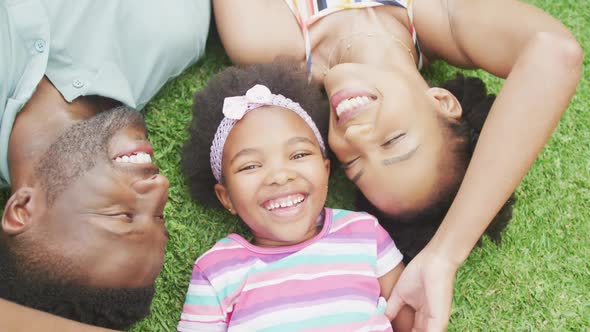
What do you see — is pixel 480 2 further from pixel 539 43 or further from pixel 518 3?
pixel 539 43

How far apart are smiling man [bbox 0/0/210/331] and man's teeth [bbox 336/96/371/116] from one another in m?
0.62

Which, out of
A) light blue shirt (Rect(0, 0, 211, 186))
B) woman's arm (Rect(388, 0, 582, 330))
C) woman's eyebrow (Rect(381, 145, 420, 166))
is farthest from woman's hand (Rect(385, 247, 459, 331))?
light blue shirt (Rect(0, 0, 211, 186))

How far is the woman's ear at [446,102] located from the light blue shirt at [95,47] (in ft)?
2.76

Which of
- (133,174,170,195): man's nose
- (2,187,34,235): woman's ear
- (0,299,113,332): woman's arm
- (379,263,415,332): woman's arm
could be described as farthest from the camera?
(379,263,415,332): woman's arm

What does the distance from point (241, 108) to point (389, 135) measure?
47 centimetres

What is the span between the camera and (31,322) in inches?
59.1

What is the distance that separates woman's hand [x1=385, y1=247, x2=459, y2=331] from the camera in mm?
1823

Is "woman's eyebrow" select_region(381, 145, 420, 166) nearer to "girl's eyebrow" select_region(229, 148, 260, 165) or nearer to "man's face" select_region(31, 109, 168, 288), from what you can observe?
"girl's eyebrow" select_region(229, 148, 260, 165)

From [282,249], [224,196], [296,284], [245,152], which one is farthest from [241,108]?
[296,284]

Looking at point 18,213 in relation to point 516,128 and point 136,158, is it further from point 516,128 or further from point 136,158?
point 516,128

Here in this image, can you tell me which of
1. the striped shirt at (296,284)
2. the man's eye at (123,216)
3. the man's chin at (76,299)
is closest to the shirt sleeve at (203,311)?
the striped shirt at (296,284)

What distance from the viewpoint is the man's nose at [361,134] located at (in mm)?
1915

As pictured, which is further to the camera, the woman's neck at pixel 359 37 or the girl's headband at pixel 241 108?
the woman's neck at pixel 359 37

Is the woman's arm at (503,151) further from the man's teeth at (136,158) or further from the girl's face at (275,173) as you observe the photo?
the man's teeth at (136,158)
